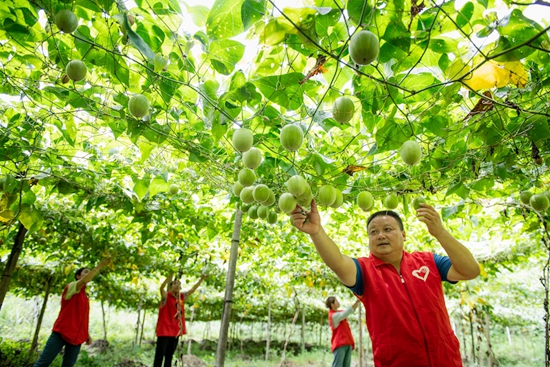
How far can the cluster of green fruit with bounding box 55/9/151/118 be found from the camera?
1312 mm

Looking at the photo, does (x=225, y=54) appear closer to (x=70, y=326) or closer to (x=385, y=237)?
(x=385, y=237)

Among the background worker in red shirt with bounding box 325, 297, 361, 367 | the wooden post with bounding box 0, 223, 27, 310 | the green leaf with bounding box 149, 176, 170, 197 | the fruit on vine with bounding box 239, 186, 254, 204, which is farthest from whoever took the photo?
the background worker in red shirt with bounding box 325, 297, 361, 367

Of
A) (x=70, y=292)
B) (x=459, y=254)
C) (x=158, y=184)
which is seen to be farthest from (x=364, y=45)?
(x=70, y=292)

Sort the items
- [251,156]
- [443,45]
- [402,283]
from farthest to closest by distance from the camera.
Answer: [402,283]
[251,156]
[443,45]

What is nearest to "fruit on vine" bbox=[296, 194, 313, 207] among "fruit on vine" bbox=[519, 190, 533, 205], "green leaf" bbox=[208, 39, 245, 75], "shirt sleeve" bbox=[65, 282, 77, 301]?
"green leaf" bbox=[208, 39, 245, 75]

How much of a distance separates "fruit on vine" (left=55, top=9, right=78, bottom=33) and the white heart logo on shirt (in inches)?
90.9

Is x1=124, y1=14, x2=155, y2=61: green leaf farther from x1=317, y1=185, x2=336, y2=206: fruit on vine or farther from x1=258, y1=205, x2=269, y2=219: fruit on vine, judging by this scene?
x1=258, y1=205, x2=269, y2=219: fruit on vine

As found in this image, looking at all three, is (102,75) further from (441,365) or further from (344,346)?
(344,346)

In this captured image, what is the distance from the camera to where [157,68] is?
1.47 metres

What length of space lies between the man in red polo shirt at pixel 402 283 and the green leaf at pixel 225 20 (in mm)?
1176

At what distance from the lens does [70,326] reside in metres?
4.70

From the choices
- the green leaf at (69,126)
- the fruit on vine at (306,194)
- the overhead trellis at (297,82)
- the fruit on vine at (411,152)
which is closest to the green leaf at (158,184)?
the overhead trellis at (297,82)

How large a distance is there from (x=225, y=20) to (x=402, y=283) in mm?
1866

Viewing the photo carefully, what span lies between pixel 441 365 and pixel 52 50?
271cm
